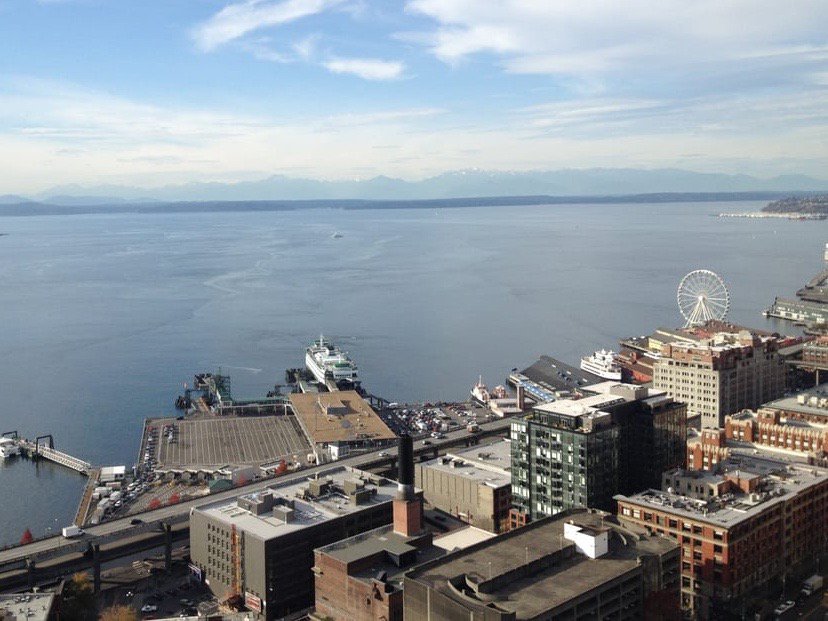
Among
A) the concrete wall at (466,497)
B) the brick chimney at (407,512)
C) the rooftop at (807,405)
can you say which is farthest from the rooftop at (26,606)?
the rooftop at (807,405)

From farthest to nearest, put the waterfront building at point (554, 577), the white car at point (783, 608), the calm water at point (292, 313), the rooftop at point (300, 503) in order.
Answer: the calm water at point (292, 313)
the rooftop at point (300, 503)
the white car at point (783, 608)
the waterfront building at point (554, 577)

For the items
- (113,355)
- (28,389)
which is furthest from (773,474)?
(113,355)

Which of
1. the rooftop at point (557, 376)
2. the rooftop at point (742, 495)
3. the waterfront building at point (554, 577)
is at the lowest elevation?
the rooftop at point (557, 376)

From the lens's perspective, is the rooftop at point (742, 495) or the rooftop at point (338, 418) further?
the rooftop at point (338, 418)

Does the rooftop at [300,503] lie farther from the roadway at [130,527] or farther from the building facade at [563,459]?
the building facade at [563,459]

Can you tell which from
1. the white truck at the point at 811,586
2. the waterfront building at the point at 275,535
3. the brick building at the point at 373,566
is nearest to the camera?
the brick building at the point at 373,566

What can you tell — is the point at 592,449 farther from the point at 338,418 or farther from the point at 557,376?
the point at 557,376
